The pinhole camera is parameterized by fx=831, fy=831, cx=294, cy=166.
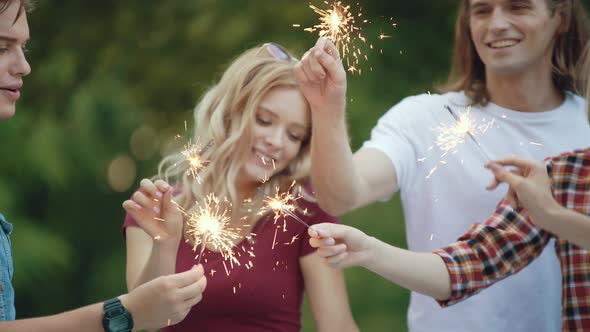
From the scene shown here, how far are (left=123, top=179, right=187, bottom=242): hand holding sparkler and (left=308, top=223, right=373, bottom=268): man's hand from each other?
0.35 meters

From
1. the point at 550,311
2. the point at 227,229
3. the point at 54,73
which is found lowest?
the point at 550,311

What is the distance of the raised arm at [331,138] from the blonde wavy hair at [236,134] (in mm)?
315

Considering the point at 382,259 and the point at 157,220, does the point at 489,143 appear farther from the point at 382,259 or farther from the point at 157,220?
the point at 157,220

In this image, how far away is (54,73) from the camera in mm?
3955

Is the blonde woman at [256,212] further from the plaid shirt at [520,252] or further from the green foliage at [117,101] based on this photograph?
the green foliage at [117,101]

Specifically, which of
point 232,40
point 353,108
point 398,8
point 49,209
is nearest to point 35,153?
point 49,209

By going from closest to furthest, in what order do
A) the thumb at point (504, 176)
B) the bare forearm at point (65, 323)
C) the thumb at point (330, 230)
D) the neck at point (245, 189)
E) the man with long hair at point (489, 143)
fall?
the bare forearm at point (65, 323) → the thumb at point (330, 230) → the thumb at point (504, 176) → the man with long hair at point (489, 143) → the neck at point (245, 189)

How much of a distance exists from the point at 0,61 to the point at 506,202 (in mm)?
1311

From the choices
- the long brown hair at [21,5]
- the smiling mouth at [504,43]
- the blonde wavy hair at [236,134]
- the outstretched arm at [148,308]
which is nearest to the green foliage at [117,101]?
the blonde wavy hair at [236,134]

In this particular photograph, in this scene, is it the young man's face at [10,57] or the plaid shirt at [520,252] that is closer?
the young man's face at [10,57]

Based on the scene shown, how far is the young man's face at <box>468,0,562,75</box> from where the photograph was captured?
254cm

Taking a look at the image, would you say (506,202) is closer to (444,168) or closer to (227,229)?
(444,168)

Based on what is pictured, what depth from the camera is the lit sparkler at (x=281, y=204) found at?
2509 mm

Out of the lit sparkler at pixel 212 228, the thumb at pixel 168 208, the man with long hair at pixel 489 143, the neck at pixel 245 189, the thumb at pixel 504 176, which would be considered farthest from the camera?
the neck at pixel 245 189
